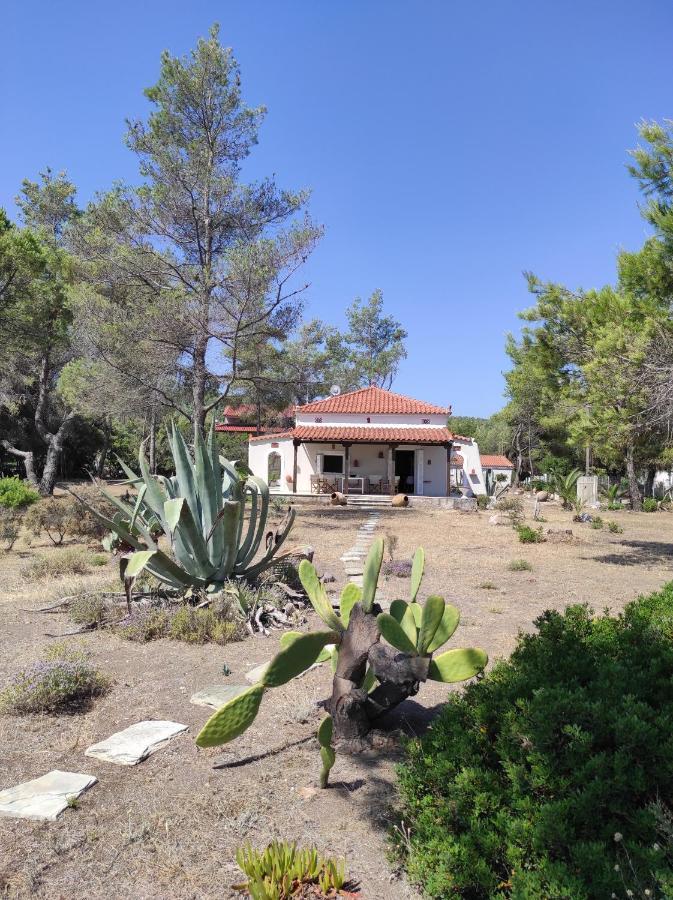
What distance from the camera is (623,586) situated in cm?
824

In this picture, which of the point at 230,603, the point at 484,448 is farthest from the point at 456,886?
the point at 484,448

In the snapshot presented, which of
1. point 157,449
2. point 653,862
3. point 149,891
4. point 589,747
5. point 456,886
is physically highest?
point 157,449

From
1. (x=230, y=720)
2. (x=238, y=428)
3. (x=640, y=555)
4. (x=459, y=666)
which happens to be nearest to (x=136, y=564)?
(x=230, y=720)

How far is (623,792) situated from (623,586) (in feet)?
23.1

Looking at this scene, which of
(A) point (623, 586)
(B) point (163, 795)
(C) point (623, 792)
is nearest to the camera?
(C) point (623, 792)

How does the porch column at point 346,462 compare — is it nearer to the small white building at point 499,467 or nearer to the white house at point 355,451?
the white house at point 355,451

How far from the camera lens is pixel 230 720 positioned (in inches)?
102

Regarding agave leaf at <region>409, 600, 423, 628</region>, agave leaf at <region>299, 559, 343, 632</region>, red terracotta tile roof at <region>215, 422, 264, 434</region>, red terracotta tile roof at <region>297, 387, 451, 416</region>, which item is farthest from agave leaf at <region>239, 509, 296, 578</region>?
red terracotta tile roof at <region>215, 422, 264, 434</region>

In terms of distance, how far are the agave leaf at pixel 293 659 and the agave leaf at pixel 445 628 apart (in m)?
0.62

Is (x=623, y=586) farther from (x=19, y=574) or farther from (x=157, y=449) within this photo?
(x=157, y=449)

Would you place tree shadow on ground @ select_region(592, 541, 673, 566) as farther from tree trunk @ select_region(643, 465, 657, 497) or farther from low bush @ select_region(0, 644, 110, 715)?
tree trunk @ select_region(643, 465, 657, 497)

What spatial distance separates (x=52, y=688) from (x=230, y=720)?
1.91 metres

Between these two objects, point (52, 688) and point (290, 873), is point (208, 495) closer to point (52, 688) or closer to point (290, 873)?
point (52, 688)

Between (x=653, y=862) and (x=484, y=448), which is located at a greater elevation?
(x=484, y=448)
